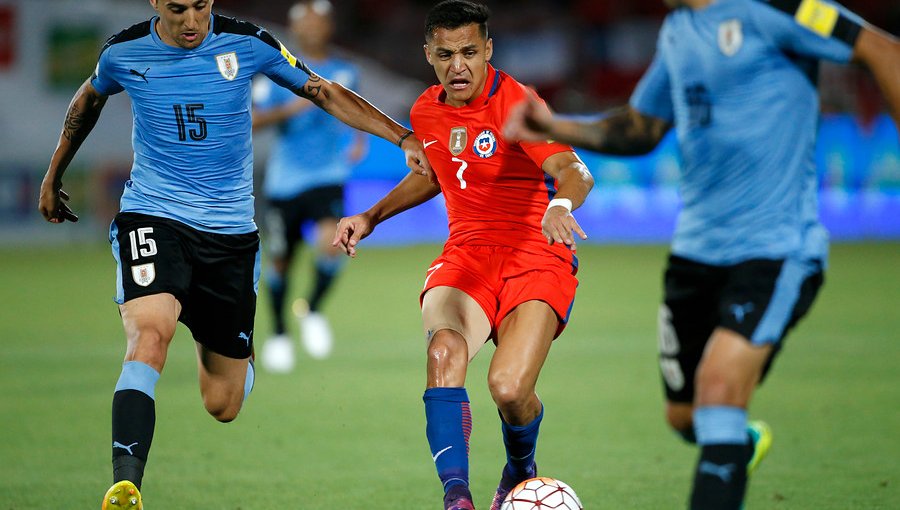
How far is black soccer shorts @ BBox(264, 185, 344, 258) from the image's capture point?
1026 cm

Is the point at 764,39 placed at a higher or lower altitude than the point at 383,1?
lower

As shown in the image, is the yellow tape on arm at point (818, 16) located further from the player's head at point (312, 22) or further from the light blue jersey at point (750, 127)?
the player's head at point (312, 22)

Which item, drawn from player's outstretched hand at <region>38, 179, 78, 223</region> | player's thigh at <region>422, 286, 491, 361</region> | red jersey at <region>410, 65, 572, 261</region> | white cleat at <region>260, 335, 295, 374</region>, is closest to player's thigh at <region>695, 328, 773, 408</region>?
player's thigh at <region>422, 286, 491, 361</region>

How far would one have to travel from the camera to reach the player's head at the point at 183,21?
517cm

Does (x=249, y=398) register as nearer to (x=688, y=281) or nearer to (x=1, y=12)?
(x=688, y=281)

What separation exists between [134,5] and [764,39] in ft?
77.7

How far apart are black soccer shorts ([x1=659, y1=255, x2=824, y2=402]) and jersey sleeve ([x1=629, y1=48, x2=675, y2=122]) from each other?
22.0 inches

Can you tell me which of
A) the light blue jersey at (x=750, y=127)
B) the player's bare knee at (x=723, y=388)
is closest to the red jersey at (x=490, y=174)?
the light blue jersey at (x=750, y=127)

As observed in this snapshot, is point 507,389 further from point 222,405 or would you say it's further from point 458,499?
point 222,405

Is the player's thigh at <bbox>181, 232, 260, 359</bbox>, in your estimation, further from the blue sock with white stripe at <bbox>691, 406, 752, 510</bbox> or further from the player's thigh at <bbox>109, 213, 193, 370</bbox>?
the blue sock with white stripe at <bbox>691, 406, 752, 510</bbox>

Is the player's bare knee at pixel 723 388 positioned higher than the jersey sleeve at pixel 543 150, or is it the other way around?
the jersey sleeve at pixel 543 150

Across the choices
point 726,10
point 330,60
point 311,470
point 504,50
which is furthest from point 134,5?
point 726,10

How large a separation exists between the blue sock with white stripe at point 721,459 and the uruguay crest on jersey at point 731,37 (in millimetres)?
1259

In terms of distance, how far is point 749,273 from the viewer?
4090 mm
